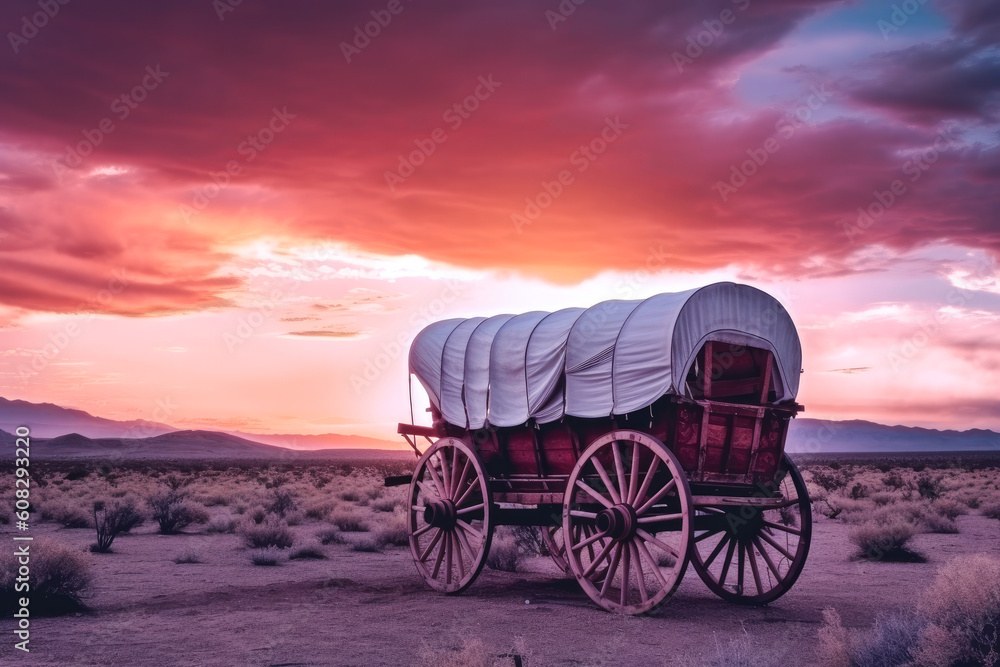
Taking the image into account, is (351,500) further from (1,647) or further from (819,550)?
(1,647)

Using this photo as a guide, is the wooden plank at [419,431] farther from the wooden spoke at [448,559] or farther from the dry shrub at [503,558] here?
the dry shrub at [503,558]

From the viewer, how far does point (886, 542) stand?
616 inches

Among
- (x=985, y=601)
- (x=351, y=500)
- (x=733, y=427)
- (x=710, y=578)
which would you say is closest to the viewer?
(x=985, y=601)

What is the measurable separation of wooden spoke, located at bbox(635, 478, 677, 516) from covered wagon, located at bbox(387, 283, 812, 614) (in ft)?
0.07

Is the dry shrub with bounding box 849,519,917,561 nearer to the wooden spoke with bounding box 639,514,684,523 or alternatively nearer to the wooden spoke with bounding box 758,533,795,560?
the wooden spoke with bounding box 758,533,795,560

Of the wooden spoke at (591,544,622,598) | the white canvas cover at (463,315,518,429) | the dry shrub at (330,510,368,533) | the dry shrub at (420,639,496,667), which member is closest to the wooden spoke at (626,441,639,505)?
the wooden spoke at (591,544,622,598)

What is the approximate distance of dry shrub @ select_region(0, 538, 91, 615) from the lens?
1010 centimetres

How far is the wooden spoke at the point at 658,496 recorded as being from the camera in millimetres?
9039

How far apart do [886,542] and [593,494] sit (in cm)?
862

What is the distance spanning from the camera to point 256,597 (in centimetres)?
1155

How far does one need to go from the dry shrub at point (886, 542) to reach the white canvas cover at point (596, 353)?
23.1 ft

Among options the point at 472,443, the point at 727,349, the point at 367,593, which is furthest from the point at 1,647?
the point at 727,349

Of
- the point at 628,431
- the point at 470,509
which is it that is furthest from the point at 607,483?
the point at 470,509

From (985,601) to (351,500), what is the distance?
2600 centimetres
